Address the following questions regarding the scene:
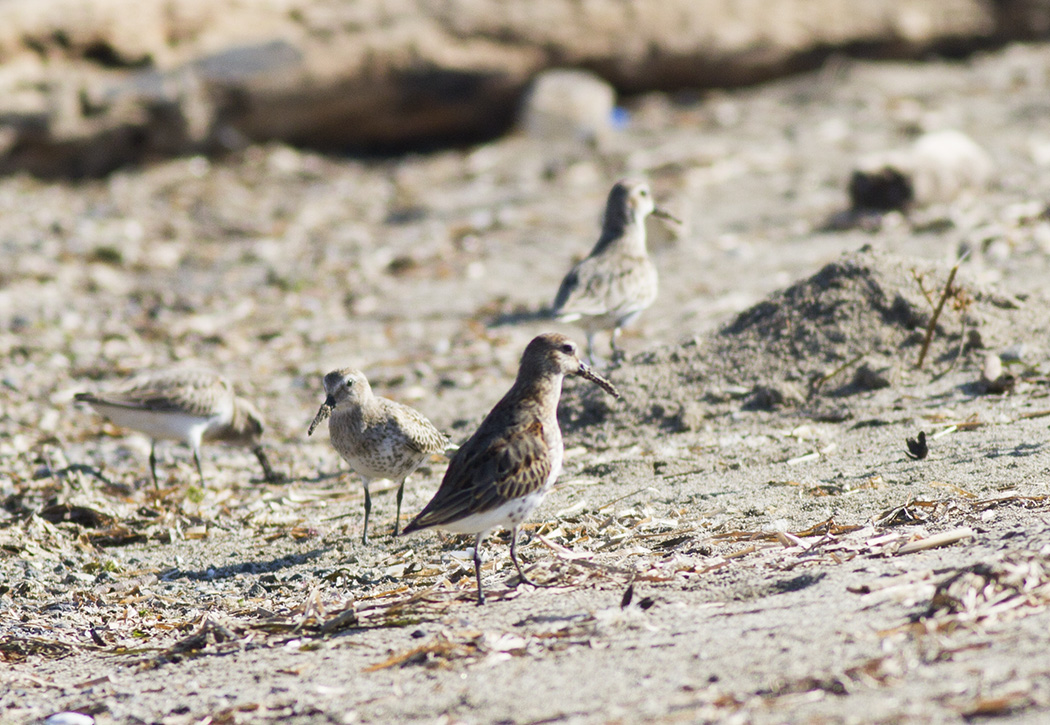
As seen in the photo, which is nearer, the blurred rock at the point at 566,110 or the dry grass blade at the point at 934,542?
the dry grass blade at the point at 934,542

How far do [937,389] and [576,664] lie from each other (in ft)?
12.6

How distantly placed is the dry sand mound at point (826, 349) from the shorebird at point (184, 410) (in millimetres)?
2258

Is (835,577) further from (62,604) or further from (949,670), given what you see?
(62,604)

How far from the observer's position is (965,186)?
12.3m

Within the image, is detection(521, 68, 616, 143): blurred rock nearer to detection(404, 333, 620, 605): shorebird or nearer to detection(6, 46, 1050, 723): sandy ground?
detection(6, 46, 1050, 723): sandy ground

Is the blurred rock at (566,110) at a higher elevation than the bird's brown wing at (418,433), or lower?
higher

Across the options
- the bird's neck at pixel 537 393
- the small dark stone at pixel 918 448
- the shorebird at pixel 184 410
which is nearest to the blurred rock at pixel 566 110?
the shorebird at pixel 184 410

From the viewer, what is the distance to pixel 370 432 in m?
6.53

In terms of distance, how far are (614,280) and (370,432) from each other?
303 cm

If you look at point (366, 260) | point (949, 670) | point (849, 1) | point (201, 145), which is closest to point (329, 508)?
point (949, 670)

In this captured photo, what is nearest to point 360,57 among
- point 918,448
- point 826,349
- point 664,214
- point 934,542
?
point 664,214

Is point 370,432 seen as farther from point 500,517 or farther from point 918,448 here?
point 918,448

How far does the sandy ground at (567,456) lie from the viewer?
169 inches

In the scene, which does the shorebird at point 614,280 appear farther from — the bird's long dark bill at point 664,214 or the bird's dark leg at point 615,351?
the bird's long dark bill at point 664,214
